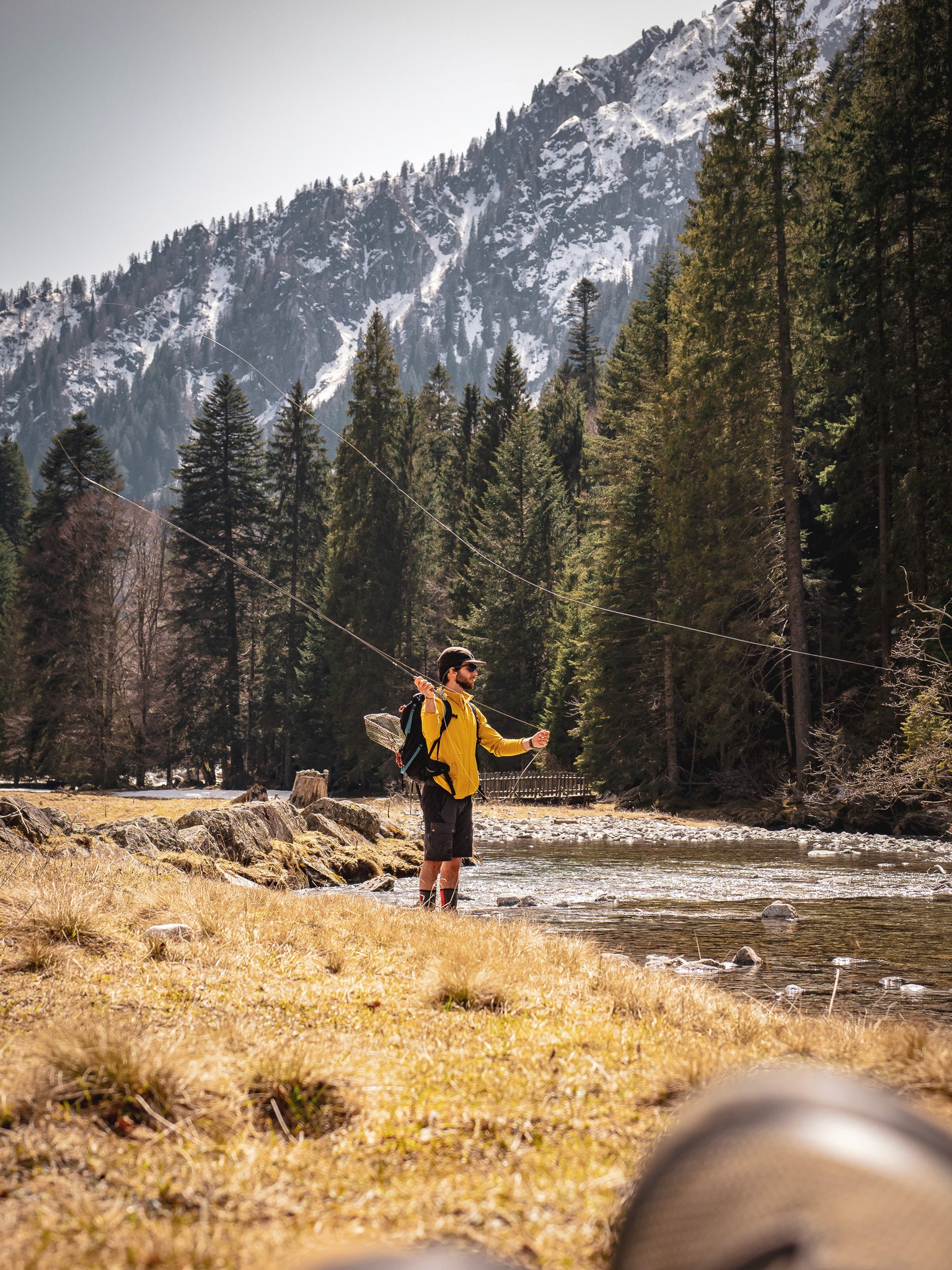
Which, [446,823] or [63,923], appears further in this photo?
[446,823]

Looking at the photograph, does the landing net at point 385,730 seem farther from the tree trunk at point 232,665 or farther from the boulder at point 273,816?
the tree trunk at point 232,665

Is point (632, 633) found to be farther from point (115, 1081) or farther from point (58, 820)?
point (115, 1081)

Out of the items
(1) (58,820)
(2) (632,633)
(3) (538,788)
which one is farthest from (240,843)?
(3) (538,788)

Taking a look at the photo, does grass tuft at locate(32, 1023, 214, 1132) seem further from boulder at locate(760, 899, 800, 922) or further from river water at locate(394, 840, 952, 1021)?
boulder at locate(760, 899, 800, 922)

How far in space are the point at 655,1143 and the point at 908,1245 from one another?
146cm

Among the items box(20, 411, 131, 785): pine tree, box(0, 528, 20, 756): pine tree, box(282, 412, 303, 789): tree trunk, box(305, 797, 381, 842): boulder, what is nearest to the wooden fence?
box(305, 797, 381, 842): boulder

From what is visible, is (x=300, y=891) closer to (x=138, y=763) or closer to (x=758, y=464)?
(x=758, y=464)

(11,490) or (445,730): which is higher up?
(11,490)

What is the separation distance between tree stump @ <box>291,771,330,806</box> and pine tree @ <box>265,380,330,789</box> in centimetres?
A: 2669

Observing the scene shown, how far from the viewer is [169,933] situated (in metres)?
5.03

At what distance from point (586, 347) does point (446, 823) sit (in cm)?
6503

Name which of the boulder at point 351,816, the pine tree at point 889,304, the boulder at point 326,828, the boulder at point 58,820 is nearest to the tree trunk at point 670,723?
the pine tree at point 889,304

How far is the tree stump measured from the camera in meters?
17.3

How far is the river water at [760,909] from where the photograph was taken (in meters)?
5.58
